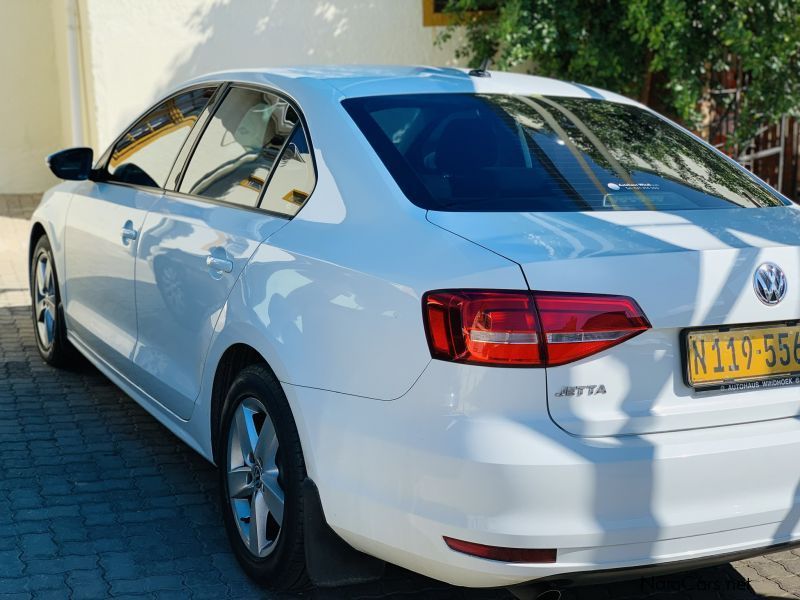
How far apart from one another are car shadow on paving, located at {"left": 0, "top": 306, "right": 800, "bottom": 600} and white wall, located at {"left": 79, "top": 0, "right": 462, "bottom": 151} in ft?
16.6

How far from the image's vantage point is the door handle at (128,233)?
14.9ft

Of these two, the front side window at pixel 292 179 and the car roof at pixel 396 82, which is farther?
the car roof at pixel 396 82

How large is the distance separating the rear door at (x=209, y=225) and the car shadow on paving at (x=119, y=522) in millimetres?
398

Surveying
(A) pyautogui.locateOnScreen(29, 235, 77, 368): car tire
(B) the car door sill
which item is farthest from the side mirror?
(B) the car door sill

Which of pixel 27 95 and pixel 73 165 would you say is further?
pixel 27 95

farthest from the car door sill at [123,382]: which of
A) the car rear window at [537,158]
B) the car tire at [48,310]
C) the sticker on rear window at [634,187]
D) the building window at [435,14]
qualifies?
the building window at [435,14]

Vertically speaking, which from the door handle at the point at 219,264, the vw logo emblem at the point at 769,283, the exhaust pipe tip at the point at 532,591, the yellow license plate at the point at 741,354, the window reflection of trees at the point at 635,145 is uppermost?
the window reflection of trees at the point at 635,145

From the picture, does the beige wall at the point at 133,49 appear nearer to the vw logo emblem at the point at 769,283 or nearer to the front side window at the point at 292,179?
the front side window at the point at 292,179

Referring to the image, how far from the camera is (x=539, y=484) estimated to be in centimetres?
274

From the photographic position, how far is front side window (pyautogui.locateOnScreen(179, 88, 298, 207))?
12.7ft

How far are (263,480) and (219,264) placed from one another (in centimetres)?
73

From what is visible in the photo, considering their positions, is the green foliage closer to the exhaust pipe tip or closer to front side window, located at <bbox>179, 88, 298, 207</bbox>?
front side window, located at <bbox>179, 88, 298, 207</bbox>

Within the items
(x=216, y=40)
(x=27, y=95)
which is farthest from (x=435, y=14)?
(x=27, y=95)

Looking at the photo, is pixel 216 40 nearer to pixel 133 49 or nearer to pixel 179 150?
pixel 133 49
